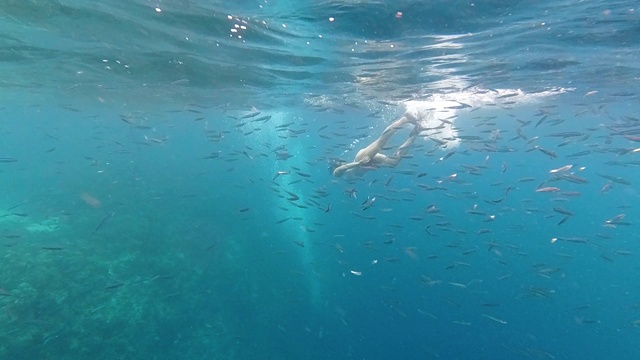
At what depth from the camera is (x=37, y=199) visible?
27703 millimetres

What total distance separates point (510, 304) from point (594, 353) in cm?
688

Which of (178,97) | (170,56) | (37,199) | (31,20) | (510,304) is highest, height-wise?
(31,20)

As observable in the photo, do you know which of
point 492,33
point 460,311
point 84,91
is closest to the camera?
point 492,33

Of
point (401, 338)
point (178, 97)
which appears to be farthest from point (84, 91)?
point (401, 338)

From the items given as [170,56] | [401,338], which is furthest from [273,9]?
[401,338]

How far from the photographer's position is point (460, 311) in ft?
82.8

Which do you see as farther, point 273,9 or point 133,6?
point 133,6

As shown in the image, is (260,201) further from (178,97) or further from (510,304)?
(510,304)

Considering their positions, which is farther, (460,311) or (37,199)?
(37,199)

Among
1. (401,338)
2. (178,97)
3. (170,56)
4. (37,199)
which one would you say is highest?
(170,56)

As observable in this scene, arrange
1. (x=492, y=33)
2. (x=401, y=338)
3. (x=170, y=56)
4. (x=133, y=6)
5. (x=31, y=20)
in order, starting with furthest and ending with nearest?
1. (x=401, y=338)
2. (x=170, y=56)
3. (x=31, y=20)
4. (x=492, y=33)
5. (x=133, y=6)

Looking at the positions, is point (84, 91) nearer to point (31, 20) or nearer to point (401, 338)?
point (31, 20)

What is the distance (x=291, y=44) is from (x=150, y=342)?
464 inches

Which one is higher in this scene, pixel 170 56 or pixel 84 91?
pixel 170 56
